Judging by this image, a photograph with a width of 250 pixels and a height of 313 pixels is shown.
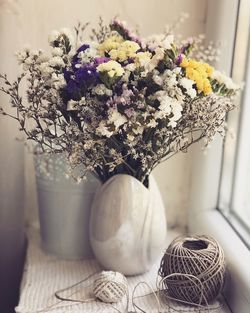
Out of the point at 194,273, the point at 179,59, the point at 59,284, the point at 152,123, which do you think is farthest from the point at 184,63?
the point at 59,284

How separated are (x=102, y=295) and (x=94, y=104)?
0.35 m

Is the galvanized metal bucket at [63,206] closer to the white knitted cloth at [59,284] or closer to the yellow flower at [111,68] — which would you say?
the white knitted cloth at [59,284]

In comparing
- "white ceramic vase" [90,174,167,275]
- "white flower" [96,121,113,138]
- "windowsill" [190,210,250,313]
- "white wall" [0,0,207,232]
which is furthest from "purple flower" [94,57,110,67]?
"windowsill" [190,210,250,313]

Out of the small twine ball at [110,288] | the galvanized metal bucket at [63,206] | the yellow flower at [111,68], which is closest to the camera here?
the yellow flower at [111,68]

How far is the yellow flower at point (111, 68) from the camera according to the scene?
84 centimetres

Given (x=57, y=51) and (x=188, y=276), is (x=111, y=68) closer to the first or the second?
(x=57, y=51)

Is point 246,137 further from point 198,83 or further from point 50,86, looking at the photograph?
point 50,86

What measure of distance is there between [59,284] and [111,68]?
0.46 metres

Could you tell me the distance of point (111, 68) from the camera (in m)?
0.84

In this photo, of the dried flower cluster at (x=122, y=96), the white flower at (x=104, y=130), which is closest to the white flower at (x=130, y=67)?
the dried flower cluster at (x=122, y=96)

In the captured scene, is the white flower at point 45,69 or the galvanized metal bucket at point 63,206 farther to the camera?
the galvanized metal bucket at point 63,206

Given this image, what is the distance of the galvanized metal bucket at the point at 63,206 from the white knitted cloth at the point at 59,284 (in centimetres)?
3

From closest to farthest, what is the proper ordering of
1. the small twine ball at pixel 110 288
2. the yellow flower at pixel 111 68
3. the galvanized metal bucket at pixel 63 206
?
the yellow flower at pixel 111 68 → the small twine ball at pixel 110 288 → the galvanized metal bucket at pixel 63 206

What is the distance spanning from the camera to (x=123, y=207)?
1.00 meters
